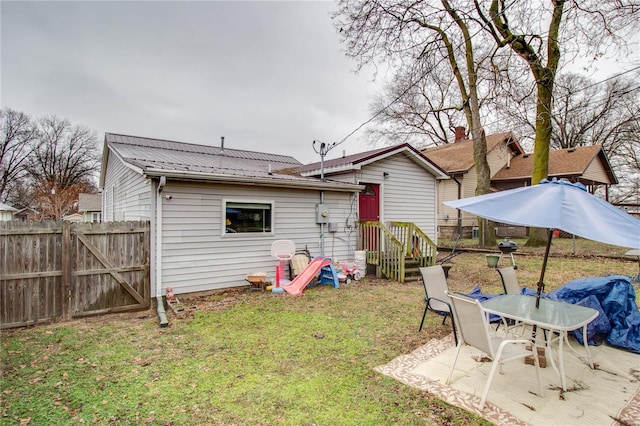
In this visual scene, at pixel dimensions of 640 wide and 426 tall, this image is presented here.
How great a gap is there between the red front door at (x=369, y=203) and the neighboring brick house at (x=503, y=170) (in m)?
8.04

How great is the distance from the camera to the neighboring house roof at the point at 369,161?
9.38 metres

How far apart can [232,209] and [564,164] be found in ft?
62.3

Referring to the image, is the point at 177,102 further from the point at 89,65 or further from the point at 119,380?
the point at 119,380

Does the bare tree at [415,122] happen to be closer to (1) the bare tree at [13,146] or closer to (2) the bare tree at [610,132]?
(2) the bare tree at [610,132]

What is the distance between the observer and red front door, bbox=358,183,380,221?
983 cm

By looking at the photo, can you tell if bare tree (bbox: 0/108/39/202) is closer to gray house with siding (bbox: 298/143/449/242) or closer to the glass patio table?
gray house with siding (bbox: 298/143/449/242)

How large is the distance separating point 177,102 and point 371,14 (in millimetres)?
9909

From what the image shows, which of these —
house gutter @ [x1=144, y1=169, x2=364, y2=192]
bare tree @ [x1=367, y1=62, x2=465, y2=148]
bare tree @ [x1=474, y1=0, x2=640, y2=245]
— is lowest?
house gutter @ [x1=144, y1=169, x2=364, y2=192]

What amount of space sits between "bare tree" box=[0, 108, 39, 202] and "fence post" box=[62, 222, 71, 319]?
3305 centimetres

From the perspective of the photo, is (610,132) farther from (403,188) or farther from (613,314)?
(613,314)

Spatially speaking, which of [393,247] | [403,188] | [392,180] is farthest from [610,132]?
[393,247]

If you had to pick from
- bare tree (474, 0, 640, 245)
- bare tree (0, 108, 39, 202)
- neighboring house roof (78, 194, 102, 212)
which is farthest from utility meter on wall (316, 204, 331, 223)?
bare tree (0, 108, 39, 202)

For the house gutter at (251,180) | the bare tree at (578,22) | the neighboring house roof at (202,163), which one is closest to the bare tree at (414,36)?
the bare tree at (578,22)

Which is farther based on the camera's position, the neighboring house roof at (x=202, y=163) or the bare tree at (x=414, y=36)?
the bare tree at (x=414, y=36)
